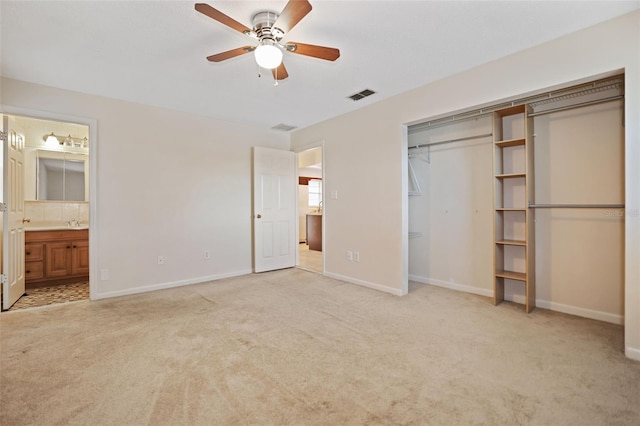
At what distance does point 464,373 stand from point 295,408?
1.13 meters

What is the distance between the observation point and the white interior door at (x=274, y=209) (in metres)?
4.91

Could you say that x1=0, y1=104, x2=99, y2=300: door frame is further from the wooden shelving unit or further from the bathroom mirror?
the wooden shelving unit

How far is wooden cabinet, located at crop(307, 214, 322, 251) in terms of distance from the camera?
7.55 m

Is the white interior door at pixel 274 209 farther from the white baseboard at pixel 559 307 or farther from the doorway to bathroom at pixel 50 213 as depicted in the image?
the white baseboard at pixel 559 307

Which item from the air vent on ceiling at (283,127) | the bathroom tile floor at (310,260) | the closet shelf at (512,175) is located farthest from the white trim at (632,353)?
the air vent on ceiling at (283,127)

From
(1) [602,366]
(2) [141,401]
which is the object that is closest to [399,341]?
(1) [602,366]

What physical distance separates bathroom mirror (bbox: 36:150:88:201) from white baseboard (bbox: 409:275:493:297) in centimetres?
541

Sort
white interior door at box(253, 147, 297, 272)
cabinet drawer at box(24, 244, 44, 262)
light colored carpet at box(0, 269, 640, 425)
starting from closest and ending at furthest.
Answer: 1. light colored carpet at box(0, 269, 640, 425)
2. cabinet drawer at box(24, 244, 44, 262)
3. white interior door at box(253, 147, 297, 272)

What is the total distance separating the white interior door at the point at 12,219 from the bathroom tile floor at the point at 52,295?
3.5 inches

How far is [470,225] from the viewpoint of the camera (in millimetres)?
3797

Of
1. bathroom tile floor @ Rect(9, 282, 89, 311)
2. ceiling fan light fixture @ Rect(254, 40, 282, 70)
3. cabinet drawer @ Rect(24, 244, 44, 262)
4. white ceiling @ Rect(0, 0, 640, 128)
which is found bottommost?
bathroom tile floor @ Rect(9, 282, 89, 311)

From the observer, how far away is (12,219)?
337cm

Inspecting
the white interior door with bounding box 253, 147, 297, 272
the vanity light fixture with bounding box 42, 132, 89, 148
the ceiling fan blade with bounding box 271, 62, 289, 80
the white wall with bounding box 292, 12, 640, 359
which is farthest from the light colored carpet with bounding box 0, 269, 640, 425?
the vanity light fixture with bounding box 42, 132, 89, 148

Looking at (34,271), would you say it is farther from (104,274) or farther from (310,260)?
(310,260)
